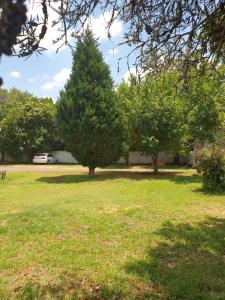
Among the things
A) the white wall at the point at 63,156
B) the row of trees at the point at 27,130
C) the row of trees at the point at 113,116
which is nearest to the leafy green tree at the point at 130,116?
the row of trees at the point at 113,116

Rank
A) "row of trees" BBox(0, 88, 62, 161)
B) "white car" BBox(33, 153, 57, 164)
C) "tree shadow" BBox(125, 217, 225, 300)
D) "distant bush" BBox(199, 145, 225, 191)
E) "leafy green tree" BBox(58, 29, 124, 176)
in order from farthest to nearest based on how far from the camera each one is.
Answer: "row of trees" BBox(0, 88, 62, 161) < "white car" BBox(33, 153, 57, 164) < "leafy green tree" BBox(58, 29, 124, 176) < "distant bush" BBox(199, 145, 225, 191) < "tree shadow" BBox(125, 217, 225, 300)

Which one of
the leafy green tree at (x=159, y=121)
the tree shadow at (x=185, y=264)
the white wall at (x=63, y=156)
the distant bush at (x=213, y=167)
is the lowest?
the tree shadow at (x=185, y=264)

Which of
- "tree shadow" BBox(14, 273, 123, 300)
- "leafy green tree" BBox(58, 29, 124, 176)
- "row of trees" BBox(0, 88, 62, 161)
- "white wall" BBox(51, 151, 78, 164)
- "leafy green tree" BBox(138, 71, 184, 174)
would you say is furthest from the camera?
"white wall" BBox(51, 151, 78, 164)

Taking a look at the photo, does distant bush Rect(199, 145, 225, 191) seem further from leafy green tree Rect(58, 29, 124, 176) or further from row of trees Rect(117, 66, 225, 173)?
leafy green tree Rect(58, 29, 124, 176)

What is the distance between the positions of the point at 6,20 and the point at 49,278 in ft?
16.9

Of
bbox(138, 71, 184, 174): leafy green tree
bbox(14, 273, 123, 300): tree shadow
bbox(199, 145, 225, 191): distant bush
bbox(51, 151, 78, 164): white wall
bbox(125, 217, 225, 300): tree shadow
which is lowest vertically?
bbox(14, 273, 123, 300): tree shadow

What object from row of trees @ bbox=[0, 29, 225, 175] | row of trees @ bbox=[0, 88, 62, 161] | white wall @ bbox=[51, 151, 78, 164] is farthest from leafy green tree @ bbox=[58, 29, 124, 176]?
white wall @ bbox=[51, 151, 78, 164]

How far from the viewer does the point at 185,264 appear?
283 inches

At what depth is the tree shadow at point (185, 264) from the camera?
236 inches

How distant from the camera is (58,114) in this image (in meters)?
26.4

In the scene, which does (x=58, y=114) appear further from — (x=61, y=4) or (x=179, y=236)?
(x=61, y=4)

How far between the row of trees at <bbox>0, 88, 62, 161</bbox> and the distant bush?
98.6 feet

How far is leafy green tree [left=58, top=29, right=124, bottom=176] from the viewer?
25531 millimetres

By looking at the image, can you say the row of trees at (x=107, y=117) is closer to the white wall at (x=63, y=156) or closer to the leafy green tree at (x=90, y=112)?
the leafy green tree at (x=90, y=112)
